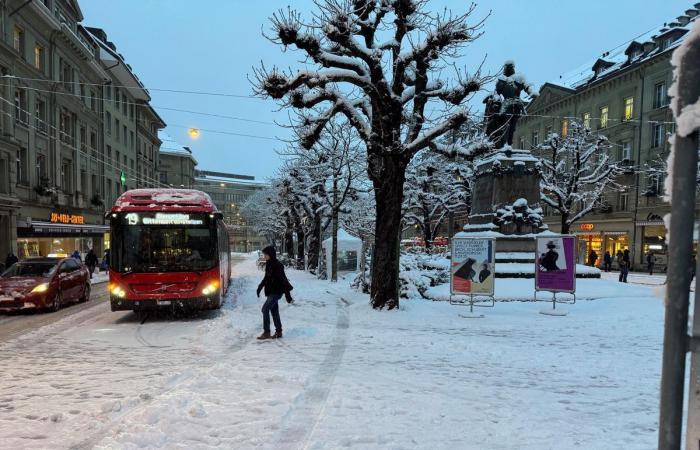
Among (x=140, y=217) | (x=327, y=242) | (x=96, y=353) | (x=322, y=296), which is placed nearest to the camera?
(x=96, y=353)

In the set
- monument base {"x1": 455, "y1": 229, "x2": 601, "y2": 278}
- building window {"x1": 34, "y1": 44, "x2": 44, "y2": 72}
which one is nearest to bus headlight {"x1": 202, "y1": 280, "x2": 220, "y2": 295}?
monument base {"x1": 455, "y1": 229, "x2": 601, "y2": 278}

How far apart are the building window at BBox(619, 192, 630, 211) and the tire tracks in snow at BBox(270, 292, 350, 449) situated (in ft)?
141

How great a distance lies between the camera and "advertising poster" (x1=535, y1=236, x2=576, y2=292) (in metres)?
12.5

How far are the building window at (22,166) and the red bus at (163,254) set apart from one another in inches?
865

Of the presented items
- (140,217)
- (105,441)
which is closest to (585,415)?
(105,441)

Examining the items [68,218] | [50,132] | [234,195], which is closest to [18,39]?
[50,132]

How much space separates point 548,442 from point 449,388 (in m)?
1.71

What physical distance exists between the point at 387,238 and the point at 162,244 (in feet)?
18.7

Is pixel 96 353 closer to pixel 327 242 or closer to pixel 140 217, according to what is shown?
pixel 140 217

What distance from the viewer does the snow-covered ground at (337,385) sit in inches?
173

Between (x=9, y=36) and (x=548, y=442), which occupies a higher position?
(x=9, y=36)

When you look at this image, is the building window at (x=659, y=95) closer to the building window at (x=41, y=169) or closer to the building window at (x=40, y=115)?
the building window at (x=40, y=115)

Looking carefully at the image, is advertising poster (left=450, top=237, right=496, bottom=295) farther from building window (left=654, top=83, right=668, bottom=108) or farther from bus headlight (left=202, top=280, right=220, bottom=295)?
building window (left=654, top=83, right=668, bottom=108)

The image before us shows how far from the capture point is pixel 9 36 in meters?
26.5
